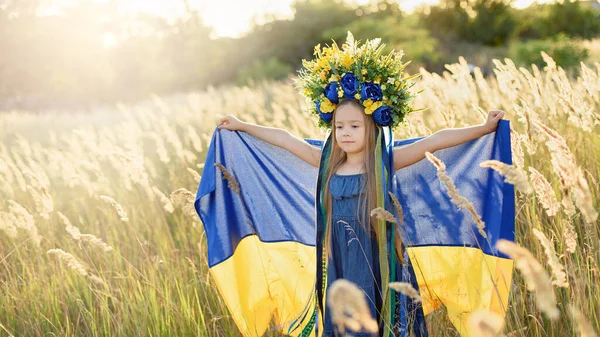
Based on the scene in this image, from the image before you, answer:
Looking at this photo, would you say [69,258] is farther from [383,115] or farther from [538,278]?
[538,278]

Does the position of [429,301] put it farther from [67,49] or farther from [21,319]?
[67,49]

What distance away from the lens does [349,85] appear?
2.87m

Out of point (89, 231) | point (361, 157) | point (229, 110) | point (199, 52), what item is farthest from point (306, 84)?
point (199, 52)

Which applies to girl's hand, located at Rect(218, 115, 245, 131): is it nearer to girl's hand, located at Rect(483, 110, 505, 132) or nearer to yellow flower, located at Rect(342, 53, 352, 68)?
yellow flower, located at Rect(342, 53, 352, 68)

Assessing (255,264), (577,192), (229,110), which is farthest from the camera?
(229,110)

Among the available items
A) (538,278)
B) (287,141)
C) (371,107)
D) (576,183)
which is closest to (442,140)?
(371,107)

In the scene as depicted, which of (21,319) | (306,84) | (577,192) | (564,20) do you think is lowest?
(21,319)

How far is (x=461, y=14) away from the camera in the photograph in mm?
35406

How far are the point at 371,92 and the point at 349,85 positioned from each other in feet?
0.38

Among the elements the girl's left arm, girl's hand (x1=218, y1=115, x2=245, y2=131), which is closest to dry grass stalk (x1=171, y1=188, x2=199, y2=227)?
girl's hand (x1=218, y1=115, x2=245, y2=131)

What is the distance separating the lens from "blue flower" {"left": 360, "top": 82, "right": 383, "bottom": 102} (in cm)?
285

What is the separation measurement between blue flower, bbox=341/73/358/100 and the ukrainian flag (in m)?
0.46

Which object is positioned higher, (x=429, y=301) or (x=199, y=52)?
(x=199, y=52)

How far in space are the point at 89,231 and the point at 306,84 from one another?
264cm
